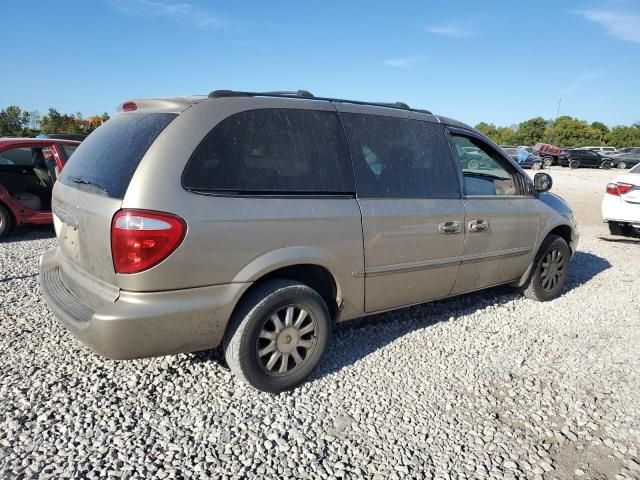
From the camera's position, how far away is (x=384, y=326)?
425 cm

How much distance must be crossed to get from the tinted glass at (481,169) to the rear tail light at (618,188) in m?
4.07

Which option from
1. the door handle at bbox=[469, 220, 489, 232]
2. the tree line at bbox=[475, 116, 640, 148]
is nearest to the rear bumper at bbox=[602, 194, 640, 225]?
the door handle at bbox=[469, 220, 489, 232]

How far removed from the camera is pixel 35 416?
269 cm

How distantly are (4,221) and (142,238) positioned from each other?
6.05 metres

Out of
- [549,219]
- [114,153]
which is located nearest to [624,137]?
[549,219]

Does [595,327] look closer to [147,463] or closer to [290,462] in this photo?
[290,462]

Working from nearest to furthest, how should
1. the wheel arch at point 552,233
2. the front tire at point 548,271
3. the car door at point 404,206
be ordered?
1. the car door at point 404,206
2. the wheel arch at point 552,233
3. the front tire at point 548,271

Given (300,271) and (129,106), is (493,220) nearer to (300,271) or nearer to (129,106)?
(300,271)

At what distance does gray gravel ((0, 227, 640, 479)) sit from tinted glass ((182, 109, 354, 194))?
1344 millimetres

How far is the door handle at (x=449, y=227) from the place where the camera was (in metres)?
3.78

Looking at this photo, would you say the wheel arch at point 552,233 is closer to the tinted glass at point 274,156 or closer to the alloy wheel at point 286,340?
the tinted glass at point 274,156

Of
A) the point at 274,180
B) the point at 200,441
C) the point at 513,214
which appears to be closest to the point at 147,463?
the point at 200,441

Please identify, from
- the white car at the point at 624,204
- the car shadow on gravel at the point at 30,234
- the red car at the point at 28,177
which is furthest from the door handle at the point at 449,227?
the red car at the point at 28,177

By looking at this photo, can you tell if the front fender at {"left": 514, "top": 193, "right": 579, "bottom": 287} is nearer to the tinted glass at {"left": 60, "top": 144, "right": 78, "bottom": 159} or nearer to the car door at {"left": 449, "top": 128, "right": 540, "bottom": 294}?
the car door at {"left": 449, "top": 128, "right": 540, "bottom": 294}
